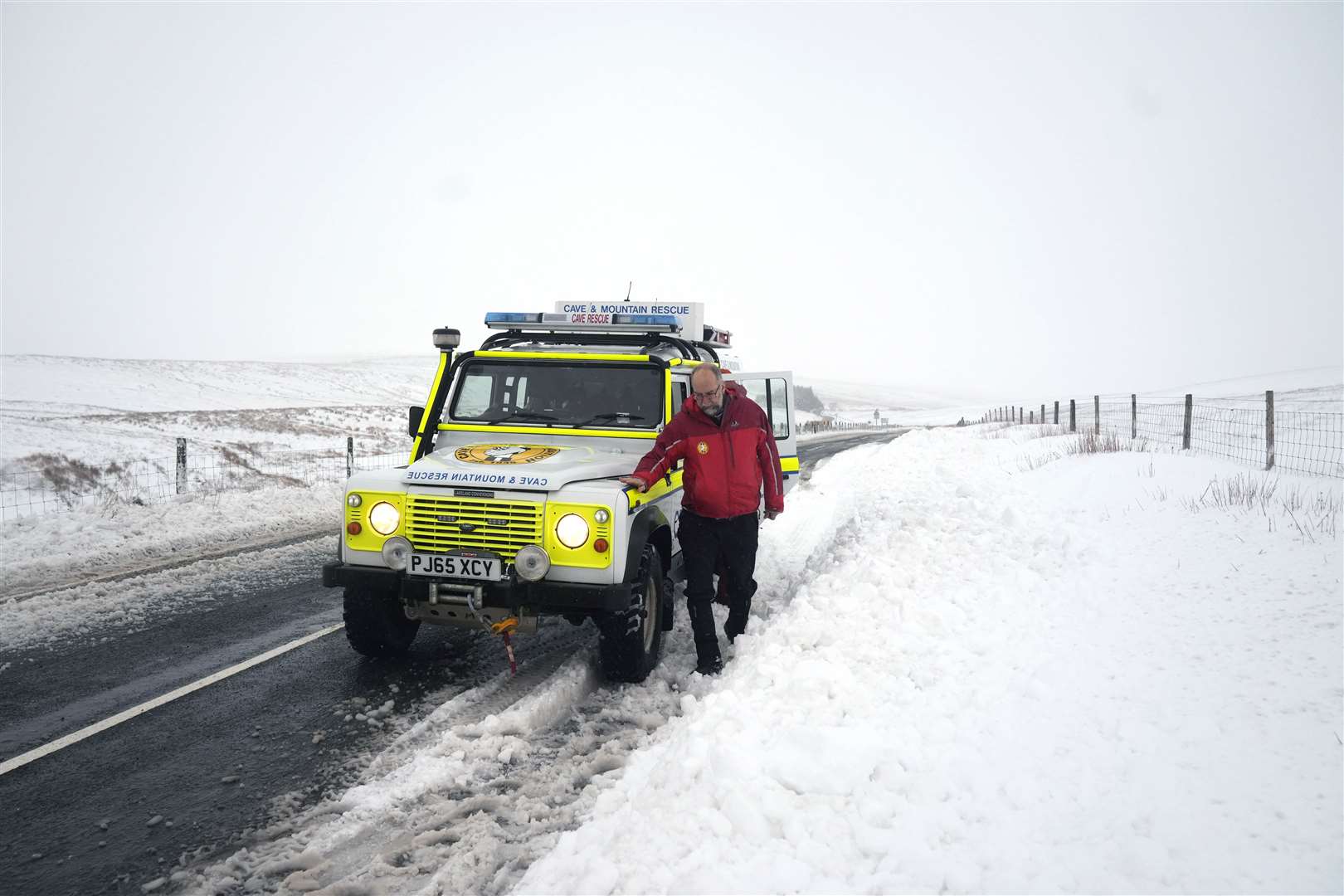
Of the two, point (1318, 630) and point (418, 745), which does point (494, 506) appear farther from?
point (1318, 630)

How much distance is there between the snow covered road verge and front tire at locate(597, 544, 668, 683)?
547mm

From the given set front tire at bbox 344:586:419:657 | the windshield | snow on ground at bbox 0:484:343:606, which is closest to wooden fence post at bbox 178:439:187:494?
snow on ground at bbox 0:484:343:606

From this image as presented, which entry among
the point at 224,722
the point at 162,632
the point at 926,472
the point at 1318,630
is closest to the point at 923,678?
the point at 1318,630

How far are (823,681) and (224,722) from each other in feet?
11.1

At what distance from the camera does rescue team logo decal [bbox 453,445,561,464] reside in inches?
196

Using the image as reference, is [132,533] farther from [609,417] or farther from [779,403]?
[779,403]

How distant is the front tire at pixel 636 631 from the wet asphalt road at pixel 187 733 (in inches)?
33.1

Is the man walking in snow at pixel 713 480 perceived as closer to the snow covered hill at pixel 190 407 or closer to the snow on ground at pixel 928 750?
the snow on ground at pixel 928 750

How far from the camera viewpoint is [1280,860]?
242 centimetres

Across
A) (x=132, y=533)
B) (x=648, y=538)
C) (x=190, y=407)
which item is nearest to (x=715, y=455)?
(x=648, y=538)

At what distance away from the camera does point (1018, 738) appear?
3.32 meters

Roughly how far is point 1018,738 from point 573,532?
2468 millimetres

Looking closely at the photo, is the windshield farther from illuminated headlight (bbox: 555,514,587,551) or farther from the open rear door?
illuminated headlight (bbox: 555,514,587,551)

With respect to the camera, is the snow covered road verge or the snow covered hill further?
the snow covered hill
